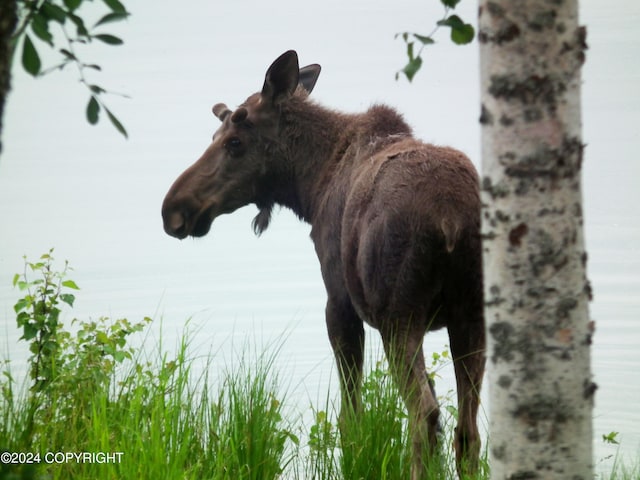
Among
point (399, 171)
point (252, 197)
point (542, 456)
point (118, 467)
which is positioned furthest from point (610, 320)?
point (542, 456)

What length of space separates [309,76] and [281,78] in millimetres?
735

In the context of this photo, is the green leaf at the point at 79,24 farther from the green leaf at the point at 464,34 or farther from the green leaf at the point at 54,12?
the green leaf at the point at 464,34

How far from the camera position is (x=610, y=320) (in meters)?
11.7

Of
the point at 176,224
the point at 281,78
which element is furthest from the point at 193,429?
the point at 281,78

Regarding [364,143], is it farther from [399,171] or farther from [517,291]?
[517,291]

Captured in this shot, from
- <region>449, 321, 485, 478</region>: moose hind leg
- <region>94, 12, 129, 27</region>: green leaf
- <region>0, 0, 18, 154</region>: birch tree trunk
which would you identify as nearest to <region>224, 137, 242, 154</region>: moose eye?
<region>449, 321, 485, 478</region>: moose hind leg

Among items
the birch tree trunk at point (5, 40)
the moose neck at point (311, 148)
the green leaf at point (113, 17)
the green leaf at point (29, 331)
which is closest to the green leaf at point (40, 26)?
the green leaf at point (113, 17)

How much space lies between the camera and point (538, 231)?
3068 mm

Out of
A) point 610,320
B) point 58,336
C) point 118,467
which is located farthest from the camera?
point 610,320

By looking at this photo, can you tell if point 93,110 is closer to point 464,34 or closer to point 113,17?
point 113,17

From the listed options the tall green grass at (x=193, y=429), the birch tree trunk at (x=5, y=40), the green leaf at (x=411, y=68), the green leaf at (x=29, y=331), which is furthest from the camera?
the green leaf at (x=29, y=331)

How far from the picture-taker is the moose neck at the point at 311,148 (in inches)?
258

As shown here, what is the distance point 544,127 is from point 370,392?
2.37 m

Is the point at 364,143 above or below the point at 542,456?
above
